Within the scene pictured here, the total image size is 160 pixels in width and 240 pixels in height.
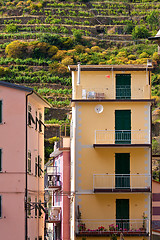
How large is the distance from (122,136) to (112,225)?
4.90 metres

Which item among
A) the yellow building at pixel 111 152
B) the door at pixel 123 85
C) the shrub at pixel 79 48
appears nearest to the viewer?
the yellow building at pixel 111 152

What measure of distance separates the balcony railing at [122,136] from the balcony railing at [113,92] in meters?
1.95

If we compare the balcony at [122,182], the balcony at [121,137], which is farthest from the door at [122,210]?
the balcony at [121,137]

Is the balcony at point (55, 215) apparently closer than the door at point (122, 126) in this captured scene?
No

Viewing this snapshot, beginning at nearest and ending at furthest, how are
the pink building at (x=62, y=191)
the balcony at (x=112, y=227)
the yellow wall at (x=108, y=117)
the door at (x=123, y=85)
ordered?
the balcony at (x=112, y=227)
the yellow wall at (x=108, y=117)
the door at (x=123, y=85)
the pink building at (x=62, y=191)

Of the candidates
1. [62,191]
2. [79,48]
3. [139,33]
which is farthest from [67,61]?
[62,191]

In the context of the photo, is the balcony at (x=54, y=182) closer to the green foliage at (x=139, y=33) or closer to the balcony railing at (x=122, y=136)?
the balcony railing at (x=122, y=136)

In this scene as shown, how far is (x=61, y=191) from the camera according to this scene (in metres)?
58.9

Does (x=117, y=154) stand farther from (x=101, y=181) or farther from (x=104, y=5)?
(x=104, y=5)

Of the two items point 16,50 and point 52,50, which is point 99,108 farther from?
point 52,50

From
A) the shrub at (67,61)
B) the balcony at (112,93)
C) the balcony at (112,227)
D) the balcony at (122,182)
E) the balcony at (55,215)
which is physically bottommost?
the balcony at (112,227)

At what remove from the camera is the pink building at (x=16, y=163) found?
4838 cm

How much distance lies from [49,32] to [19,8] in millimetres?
9756

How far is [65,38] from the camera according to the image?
14288cm
